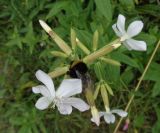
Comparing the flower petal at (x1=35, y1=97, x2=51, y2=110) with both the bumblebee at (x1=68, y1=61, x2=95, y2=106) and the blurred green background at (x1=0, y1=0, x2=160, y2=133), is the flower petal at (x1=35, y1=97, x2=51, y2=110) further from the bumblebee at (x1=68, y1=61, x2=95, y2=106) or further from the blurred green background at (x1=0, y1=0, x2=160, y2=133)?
the blurred green background at (x1=0, y1=0, x2=160, y2=133)

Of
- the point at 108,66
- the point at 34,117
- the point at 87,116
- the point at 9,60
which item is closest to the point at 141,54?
the point at 108,66

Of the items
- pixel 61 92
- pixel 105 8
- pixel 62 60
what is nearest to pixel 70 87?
pixel 61 92

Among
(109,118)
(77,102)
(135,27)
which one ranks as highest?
(135,27)

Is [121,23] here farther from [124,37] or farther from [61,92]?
[61,92]

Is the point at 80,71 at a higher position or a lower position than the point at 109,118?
higher

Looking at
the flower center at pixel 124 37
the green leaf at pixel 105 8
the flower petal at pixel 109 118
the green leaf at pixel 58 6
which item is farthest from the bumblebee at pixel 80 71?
the green leaf at pixel 58 6

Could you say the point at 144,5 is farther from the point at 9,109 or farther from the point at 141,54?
the point at 9,109

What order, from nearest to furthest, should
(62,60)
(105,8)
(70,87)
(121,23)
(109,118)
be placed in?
(70,87) → (121,23) → (109,118) → (105,8) → (62,60)
